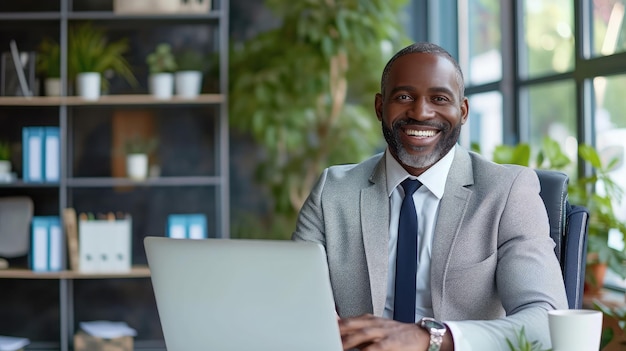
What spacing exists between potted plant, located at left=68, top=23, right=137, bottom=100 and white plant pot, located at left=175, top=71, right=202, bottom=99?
42 cm

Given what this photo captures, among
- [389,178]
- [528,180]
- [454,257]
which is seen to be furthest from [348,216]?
[528,180]

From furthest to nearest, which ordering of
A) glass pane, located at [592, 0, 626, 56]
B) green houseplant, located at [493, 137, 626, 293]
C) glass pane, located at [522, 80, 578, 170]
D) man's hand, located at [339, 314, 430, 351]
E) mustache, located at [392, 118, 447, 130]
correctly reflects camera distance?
glass pane, located at [522, 80, 578, 170], glass pane, located at [592, 0, 626, 56], green houseplant, located at [493, 137, 626, 293], mustache, located at [392, 118, 447, 130], man's hand, located at [339, 314, 430, 351]

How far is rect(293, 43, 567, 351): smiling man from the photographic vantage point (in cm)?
185

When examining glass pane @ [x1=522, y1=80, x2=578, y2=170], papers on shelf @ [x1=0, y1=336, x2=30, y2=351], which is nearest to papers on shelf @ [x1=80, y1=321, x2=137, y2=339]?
papers on shelf @ [x1=0, y1=336, x2=30, y2=351]

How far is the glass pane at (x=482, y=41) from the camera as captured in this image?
478cm

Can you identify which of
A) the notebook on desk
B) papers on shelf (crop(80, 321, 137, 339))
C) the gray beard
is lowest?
papers on shelf (crop(80, 321, 137, 339))

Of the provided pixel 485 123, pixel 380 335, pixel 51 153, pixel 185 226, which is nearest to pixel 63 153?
pixel 51 153

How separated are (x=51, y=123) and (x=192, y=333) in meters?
3.83

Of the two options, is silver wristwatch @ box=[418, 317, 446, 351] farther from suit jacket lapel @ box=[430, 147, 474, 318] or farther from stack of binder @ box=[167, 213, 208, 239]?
stack of binder @ box=[167, 213, 208, 239]

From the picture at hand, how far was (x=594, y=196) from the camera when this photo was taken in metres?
3.38

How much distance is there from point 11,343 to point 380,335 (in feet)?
11.7

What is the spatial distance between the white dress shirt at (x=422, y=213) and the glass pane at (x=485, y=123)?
2.76 m

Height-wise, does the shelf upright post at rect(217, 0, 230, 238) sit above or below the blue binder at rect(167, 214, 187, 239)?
above

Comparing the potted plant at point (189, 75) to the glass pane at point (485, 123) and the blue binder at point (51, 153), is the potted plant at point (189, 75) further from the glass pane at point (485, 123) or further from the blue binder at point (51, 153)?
the glass pane at point (485, 123)
